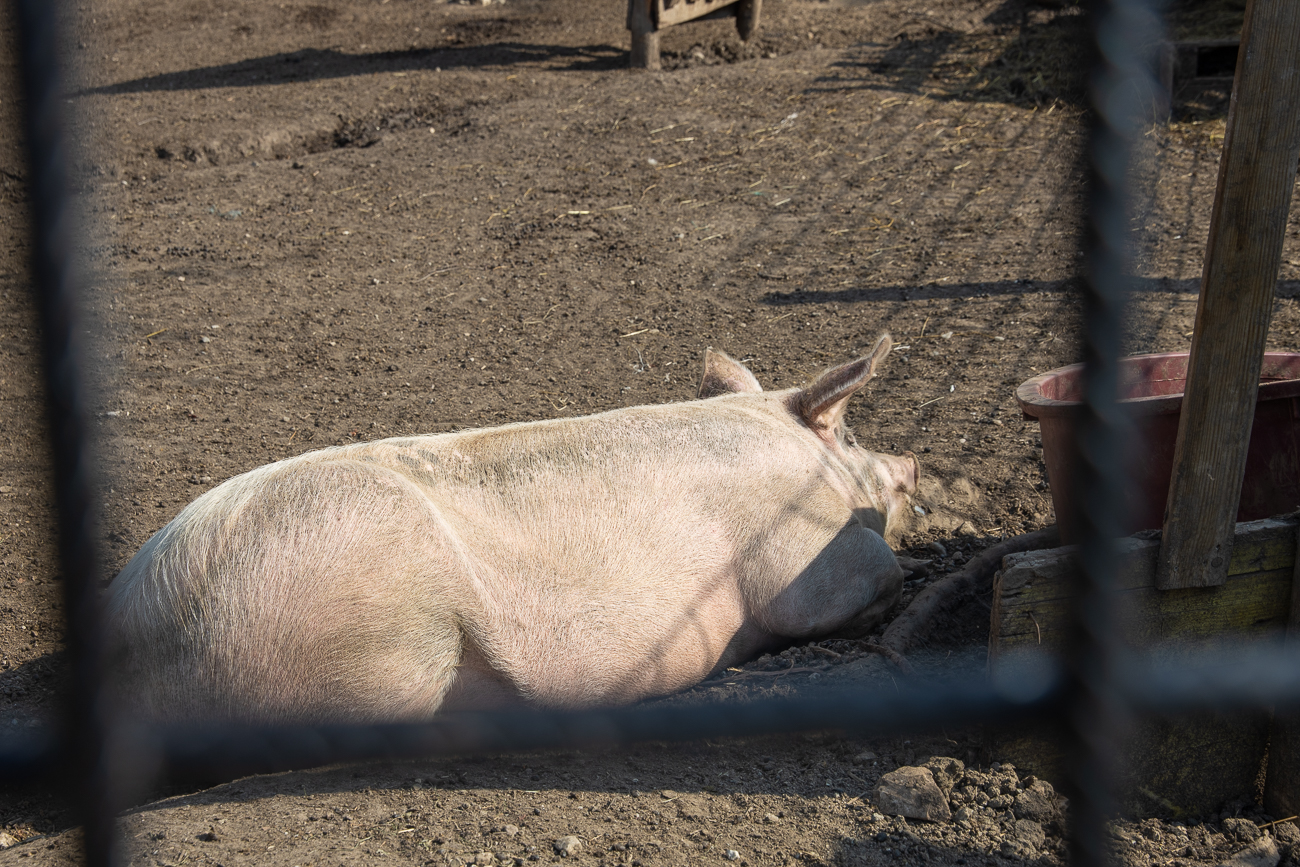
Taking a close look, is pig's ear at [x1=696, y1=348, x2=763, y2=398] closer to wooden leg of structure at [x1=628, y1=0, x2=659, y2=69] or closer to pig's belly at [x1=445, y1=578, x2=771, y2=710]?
pig's belly at [x1=445, y1=578, x2=771, y2=710]

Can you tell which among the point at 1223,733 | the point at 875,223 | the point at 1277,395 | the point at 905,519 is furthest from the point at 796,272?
the point at 1223,733

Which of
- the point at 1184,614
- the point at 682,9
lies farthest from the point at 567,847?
the point at 682,9

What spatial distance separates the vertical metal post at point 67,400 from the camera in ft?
2.68

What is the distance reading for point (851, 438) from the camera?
3.74 m

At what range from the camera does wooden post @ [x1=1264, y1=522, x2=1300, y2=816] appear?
8.48ft

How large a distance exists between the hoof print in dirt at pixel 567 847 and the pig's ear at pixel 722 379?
1.94 m

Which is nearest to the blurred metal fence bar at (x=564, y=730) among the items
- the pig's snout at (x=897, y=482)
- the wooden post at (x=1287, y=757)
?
the wooden post at (x=1287, y=757)

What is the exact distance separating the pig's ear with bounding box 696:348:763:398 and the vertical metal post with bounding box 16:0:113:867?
3073mm

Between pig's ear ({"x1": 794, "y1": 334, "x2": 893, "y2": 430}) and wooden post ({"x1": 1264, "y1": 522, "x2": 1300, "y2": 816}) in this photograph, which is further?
pig's ear ({"x1": 794, "y1": 334, "x2": 893, "y2": 430})

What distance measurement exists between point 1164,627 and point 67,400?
2463 millimetres

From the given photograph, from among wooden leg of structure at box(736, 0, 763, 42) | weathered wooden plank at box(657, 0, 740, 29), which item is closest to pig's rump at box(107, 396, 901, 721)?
weathered wooden plank at box(657, 0, 740, 29)

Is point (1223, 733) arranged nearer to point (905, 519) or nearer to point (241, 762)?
point (905, 519)

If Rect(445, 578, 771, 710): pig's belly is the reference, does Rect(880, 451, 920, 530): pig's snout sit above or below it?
above

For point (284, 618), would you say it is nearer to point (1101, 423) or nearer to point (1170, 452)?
point (1101, 423)
